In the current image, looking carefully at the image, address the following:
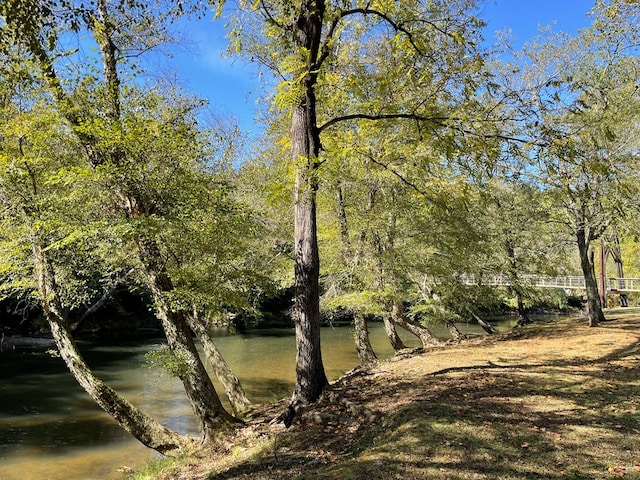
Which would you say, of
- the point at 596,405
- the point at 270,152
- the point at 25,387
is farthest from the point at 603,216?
the point at 25,387

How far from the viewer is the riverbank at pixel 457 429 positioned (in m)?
3.95

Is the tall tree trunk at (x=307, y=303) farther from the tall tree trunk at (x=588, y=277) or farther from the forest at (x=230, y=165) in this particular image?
the tall tree trunk at (x=588, y=277)

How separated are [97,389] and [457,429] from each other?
5.65 meters

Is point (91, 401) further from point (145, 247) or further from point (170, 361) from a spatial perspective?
point (145, 247)

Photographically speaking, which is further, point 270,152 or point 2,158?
point 270,152

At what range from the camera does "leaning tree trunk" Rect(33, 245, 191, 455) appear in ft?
24.4

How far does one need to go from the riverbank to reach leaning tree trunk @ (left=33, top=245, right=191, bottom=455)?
0.61 meters

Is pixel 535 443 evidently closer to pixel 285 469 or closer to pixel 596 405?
pixel 596 405

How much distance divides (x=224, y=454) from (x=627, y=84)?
10264 mm

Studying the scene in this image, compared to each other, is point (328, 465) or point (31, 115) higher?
point (31, 115)

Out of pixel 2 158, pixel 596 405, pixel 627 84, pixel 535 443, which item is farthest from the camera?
pixel 627 84


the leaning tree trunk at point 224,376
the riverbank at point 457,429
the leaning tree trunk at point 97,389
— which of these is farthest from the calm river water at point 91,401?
the riverbank at point 457,429

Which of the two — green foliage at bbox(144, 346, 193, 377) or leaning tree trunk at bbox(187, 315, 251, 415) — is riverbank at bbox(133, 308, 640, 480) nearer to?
leaning tree trunk at bbox(187, 315, 251, 415)

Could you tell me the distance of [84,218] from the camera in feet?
21.8
